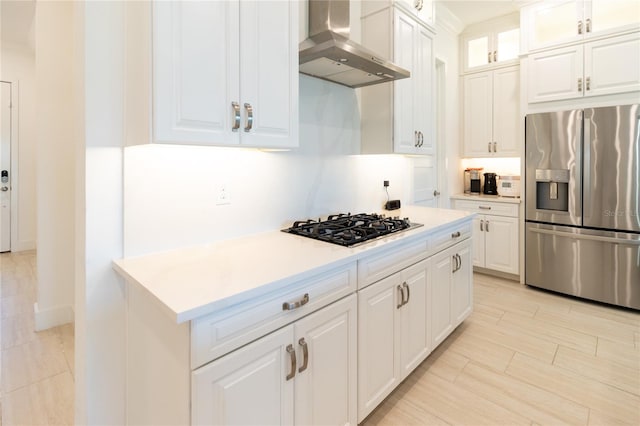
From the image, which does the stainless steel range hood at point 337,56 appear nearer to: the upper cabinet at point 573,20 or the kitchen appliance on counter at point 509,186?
the upper cabinet at point 573,20

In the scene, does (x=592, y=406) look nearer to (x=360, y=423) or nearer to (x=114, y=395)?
(x=360, y=423)

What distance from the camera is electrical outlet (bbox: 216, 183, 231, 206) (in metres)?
1.77

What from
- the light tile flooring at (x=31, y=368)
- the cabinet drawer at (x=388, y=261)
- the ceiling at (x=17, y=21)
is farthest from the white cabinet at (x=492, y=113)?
the ceiling at (x=17, y=21)

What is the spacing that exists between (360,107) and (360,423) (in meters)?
2.11

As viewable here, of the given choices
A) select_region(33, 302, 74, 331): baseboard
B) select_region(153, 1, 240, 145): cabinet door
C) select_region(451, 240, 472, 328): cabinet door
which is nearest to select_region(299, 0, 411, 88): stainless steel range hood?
select_region(153, 1, 240, 145): cabinet door

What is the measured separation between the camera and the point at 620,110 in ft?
9.62

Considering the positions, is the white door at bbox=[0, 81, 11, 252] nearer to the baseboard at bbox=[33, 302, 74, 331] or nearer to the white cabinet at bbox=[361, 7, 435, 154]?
the baseboard at bbox=[33, 302, 74, 331]

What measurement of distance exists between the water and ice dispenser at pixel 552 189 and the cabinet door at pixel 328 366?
2.85m

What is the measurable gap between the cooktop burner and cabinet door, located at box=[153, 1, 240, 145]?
0.68 metres

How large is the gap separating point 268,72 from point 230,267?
2.96 ft

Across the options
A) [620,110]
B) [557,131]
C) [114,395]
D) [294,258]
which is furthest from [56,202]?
[620,110]

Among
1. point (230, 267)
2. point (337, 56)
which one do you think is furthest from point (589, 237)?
point (230, 267)

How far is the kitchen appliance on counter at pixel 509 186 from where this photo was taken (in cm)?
391

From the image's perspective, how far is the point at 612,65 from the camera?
121 inches
